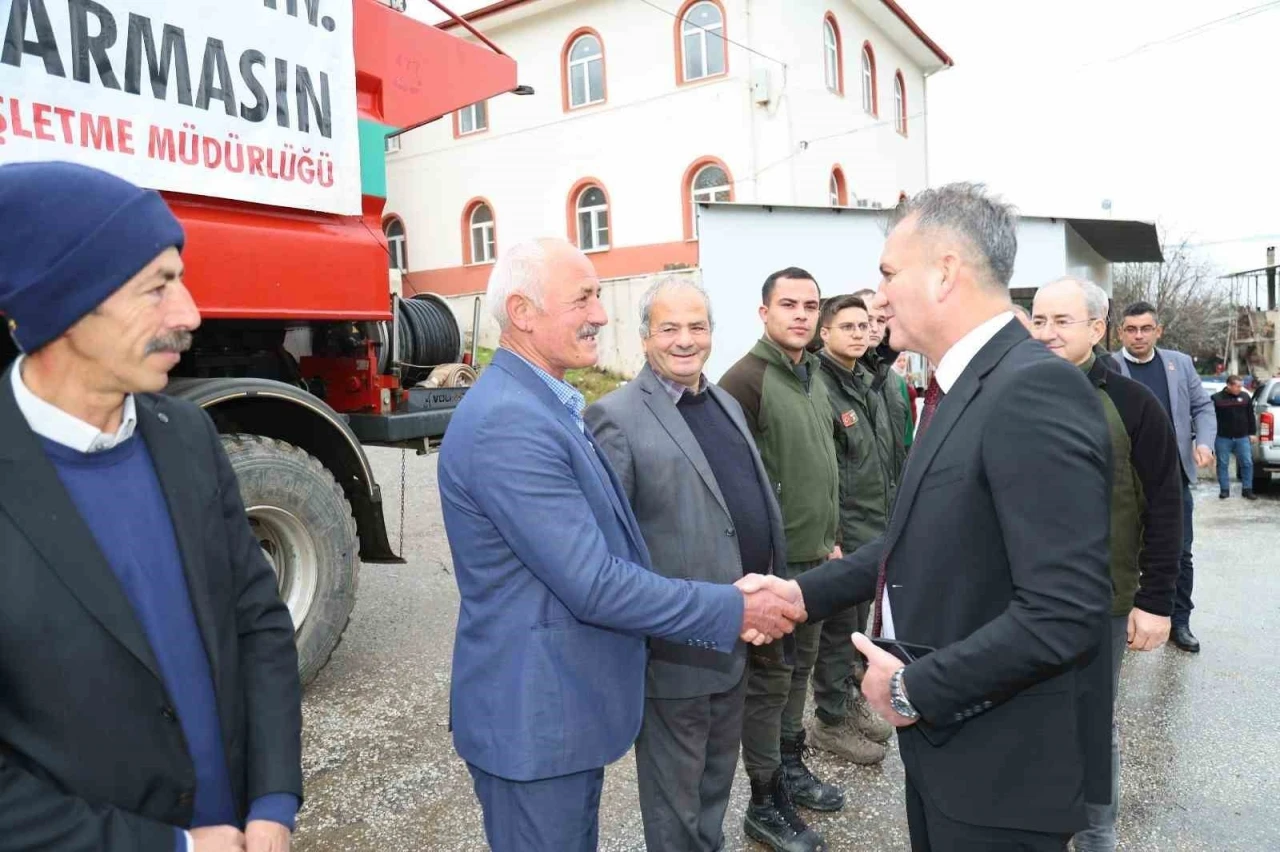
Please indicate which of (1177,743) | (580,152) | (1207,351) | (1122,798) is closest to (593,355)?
(1122,798)

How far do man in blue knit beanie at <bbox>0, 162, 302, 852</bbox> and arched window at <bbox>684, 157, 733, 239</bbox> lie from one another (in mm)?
17862

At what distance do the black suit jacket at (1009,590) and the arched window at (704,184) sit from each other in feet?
57.6

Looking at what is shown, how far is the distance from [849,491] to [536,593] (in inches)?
91.2

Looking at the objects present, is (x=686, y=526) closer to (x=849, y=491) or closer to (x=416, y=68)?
(x=849, y=491)

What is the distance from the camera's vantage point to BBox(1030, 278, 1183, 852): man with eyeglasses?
2.59 m

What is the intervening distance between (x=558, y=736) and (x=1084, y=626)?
109cm

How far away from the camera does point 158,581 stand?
141 centimetres

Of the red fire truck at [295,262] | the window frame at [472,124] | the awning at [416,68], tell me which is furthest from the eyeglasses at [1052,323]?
the window frame at [472,124]

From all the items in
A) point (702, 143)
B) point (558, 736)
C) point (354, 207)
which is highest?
point (702, 143)

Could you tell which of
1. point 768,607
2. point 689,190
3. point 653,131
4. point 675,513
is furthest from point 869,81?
point 768,607

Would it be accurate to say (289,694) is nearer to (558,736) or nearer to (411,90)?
(558,736)

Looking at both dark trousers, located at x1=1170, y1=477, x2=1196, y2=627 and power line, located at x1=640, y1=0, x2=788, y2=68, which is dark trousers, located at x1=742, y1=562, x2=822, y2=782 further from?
power line, located at x1=640, y1=0, x2=788, y2=68

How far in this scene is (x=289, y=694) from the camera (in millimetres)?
1631

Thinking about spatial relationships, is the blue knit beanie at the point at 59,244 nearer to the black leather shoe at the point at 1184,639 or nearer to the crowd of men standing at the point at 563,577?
the crowd of men standing at the point at 563,577
